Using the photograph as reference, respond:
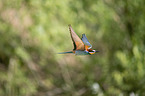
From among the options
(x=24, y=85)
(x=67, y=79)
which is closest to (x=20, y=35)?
(x=24, y=85)

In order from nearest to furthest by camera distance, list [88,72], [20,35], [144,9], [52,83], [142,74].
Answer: [142,74] < [144,9] < [88,72] < [20,35] < [52,83]

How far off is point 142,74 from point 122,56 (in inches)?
20.1

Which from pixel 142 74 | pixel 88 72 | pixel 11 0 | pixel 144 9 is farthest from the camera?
pixel 88 72

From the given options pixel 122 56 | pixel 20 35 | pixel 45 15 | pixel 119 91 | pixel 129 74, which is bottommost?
pixel 119 91

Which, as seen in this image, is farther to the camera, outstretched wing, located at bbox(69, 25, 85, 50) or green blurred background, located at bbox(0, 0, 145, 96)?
green blurred background, located at bbox(0, 0, 145, 96)

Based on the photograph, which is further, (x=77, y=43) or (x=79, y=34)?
(x=79, y=34)

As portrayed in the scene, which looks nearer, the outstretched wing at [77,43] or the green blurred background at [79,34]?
the outstretched wing at [77,43]

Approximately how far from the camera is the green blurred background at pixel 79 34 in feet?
11.0

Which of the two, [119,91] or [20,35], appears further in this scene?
[20,35]

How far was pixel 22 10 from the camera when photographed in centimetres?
430

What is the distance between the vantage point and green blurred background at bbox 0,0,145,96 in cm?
335

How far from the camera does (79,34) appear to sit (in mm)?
3990

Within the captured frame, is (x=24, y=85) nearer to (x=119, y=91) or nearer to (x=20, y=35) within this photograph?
(x=20, y=35)

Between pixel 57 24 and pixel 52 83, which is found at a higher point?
pixel 57 24
